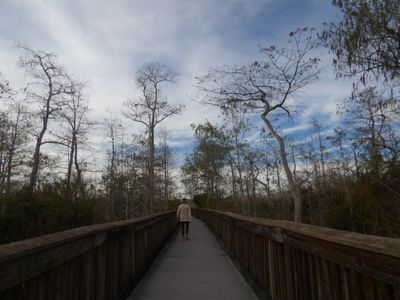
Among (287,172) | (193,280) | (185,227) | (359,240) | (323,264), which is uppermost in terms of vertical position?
(287,172)

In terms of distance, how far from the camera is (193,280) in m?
6.39

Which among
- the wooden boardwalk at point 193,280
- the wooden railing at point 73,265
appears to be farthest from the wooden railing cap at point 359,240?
the wooden boardwalk at point 193,280

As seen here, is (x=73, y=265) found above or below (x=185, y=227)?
above

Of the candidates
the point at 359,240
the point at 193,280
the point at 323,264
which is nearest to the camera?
the point at 359,240

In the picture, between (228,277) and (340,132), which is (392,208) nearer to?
(228,277)

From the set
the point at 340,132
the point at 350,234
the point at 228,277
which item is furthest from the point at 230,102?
the point at 350,234

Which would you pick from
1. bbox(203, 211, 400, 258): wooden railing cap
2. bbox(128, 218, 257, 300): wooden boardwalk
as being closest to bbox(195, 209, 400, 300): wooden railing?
bbox(203, 211, 400, 258): wooden railing cap

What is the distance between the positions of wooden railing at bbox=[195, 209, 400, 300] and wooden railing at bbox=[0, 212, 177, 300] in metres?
1.99

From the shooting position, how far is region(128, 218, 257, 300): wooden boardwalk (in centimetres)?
536

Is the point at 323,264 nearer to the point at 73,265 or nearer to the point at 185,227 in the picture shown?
the point at 73,265

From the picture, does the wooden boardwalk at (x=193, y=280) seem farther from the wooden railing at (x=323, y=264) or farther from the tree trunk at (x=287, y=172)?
the tree trunk at (x=287, y=172)

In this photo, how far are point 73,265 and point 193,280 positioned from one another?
3.68m

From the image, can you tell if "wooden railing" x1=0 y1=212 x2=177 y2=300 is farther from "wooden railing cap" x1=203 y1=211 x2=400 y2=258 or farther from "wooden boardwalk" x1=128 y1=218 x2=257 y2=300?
"wooden railing cap" x1=203 y1=211 x2=400 y2=258

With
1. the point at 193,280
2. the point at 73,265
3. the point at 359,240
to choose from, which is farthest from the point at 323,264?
the point at 193,280
